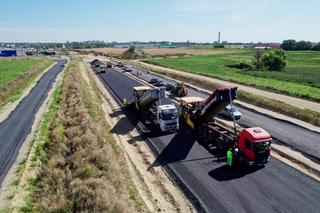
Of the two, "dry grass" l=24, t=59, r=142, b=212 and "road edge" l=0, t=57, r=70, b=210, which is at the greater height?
"dry grass" l=24, t=59, r=142, b=212

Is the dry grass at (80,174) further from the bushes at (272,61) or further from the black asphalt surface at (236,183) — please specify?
the bushes at (272,61)

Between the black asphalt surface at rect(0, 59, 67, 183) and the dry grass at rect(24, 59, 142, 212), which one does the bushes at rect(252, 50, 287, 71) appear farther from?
the dry grass at rect(24, 59, 142, 212)

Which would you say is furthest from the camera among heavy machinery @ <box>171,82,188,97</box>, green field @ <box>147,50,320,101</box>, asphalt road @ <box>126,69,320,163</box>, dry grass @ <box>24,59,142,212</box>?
green field @ <box>147,50,320,101</box>

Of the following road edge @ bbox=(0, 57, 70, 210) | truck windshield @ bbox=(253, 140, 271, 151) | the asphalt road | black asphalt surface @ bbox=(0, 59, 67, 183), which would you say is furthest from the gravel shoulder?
the asphalt road

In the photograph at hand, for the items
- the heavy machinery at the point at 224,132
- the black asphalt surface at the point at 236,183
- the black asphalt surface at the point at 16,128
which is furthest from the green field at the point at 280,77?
the black asphalt surface at the point at 16,128

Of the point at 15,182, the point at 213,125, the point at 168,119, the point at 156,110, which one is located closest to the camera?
the point at 15,182

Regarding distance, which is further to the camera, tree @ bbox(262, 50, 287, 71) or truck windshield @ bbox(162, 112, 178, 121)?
tree @ bbox(262, 50, 287, 71)

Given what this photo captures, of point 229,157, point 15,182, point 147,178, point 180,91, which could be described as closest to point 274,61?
point 180,91

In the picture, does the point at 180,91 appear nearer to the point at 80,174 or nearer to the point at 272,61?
the point at 80,174
